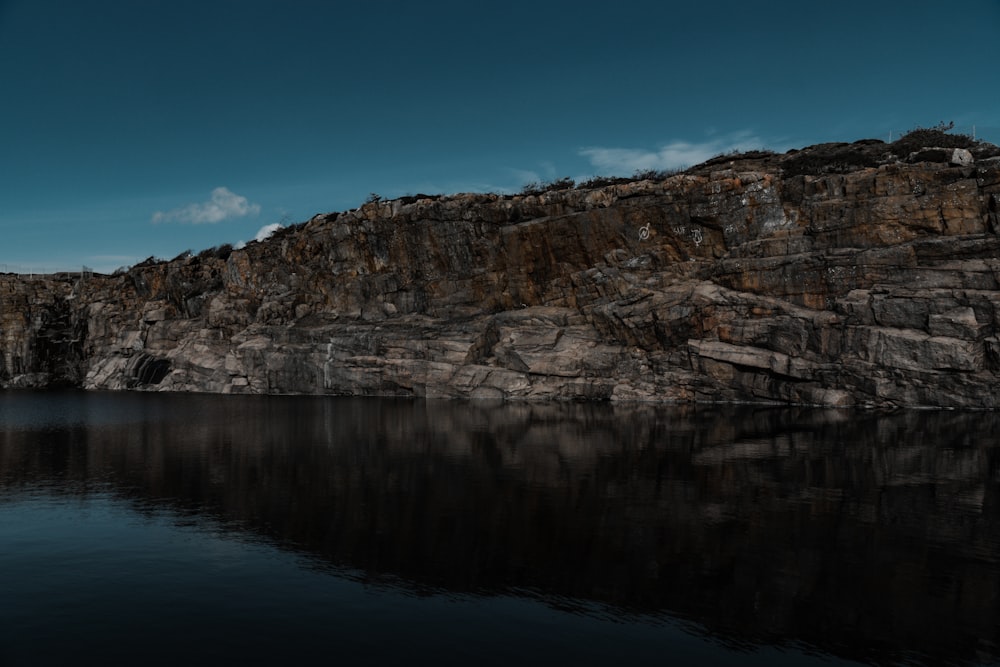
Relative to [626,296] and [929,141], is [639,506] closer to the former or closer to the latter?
[626,296]

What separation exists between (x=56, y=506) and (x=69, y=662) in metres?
16.7

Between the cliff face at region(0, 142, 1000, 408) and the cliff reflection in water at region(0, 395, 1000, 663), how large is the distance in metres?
14.2

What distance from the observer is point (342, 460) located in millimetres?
37938

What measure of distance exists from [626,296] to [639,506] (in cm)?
5550

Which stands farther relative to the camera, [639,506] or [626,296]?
[626,296]

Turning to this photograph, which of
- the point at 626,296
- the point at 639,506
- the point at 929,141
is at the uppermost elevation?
the point at 929,141

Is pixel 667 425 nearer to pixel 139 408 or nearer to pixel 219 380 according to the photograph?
pixel 139 408

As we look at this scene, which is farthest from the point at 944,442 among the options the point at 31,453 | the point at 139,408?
the point at 139,408

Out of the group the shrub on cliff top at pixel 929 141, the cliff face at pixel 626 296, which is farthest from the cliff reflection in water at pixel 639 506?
the shrub on cliff top at pixel 929 141

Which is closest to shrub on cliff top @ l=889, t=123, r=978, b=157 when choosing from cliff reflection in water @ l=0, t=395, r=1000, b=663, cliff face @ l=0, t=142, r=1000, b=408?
cliff face @ l=0, t=142, r=1000, b=408

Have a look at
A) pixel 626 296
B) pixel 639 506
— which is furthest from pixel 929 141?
pixel 639 506

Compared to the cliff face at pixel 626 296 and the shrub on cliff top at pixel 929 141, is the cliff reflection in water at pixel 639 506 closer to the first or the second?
the cliff face at pixel 626 296

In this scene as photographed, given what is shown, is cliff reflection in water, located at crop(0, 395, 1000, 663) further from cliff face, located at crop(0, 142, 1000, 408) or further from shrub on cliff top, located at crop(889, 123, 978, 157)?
shrub on cliff top, located at crop(889, 123, 978, 157)

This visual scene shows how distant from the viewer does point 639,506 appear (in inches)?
1065
